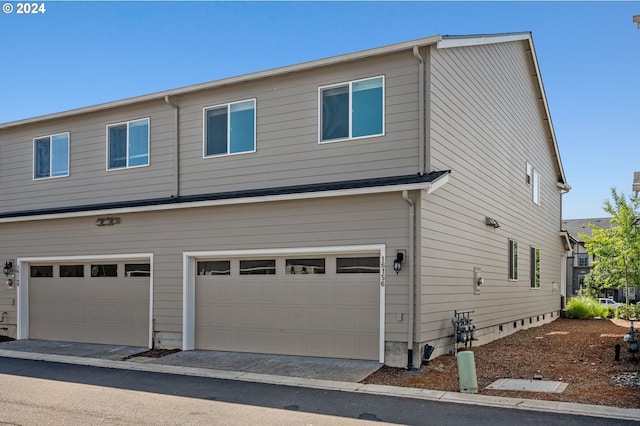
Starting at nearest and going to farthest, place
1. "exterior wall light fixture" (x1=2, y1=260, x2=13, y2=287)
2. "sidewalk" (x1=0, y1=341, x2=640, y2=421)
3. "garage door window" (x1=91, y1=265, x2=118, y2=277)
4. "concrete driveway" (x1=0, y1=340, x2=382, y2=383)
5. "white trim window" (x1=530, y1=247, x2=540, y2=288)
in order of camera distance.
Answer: "sidewalk" (x1=0, y1=341, x2=640, y2=421), "concrete driveway" (x1=0, y1=340, x2=382, y2=383), "garage door window" (x1=91, y1=265, x2=118, y2=277), "exterior wall light fixture" (x1=2, y1=260, x2=13, y2=287), "white trim window" (x1=530, y1=247, x2=540, y2=288)

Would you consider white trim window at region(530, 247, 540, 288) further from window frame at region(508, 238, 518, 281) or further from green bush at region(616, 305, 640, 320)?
green bush at region(616, 305, 640, 320)

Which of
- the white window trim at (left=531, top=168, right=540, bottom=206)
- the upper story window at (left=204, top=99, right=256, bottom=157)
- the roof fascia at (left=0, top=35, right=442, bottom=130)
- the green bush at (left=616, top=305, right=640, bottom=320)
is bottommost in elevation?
the green bush at (left=616, top=305, right=640, bottom=320)

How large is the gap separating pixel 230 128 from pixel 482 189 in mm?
6423

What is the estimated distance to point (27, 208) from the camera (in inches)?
685

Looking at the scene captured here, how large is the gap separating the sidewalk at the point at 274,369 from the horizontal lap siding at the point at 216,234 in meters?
1.26

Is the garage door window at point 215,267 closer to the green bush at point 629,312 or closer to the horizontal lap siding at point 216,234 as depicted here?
the horizontal lap siding at point 216,234

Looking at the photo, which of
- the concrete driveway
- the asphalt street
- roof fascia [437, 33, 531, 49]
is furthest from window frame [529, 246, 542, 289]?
the asphalt street

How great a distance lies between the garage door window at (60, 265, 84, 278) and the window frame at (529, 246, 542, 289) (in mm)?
13892

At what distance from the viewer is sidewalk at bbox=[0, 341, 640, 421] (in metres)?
8.51

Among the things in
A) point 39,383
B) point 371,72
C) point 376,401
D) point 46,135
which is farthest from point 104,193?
point 376,401

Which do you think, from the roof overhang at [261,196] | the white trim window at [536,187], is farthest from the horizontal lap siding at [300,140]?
the white trim window at [536,187]

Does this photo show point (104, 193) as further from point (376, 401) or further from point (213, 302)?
point (376, 401)

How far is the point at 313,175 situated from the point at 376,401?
5.37 metres

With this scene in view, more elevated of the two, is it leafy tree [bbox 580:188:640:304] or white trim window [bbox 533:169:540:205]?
white trim window [bbox 533:169:540:205]
